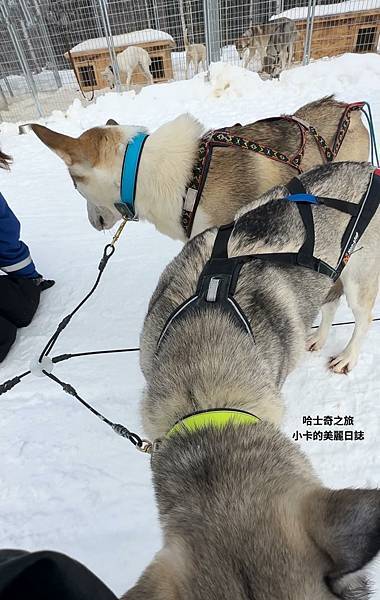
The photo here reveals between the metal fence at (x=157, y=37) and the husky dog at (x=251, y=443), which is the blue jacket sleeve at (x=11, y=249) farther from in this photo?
the metal fence at (x=157, y=37)

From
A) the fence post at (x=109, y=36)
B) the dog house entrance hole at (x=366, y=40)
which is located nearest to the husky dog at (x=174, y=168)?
the fence post at (x=109, y=36)

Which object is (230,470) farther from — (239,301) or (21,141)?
(21,141)

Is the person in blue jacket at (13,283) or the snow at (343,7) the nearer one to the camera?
the person in blue jacket at (13,283)

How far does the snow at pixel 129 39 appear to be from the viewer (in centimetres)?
1139

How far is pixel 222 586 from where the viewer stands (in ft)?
3.47

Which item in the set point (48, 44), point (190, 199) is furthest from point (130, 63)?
point (190, 199)

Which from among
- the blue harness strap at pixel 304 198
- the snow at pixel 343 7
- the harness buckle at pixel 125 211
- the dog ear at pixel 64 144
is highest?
the dog ear at pixel 64 144

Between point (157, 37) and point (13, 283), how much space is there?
1105 centimetres

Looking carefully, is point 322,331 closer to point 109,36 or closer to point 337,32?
point 109,36

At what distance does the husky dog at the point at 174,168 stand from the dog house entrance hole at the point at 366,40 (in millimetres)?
10510

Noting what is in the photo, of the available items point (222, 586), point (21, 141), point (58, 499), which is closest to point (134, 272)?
point (58, 499)

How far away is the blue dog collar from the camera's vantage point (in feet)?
10.3

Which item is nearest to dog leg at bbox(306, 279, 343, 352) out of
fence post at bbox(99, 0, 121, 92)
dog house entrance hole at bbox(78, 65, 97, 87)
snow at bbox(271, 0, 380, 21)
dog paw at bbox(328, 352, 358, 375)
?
dog paw at bbox(328, 352, 358, 375)

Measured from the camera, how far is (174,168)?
126 inches
